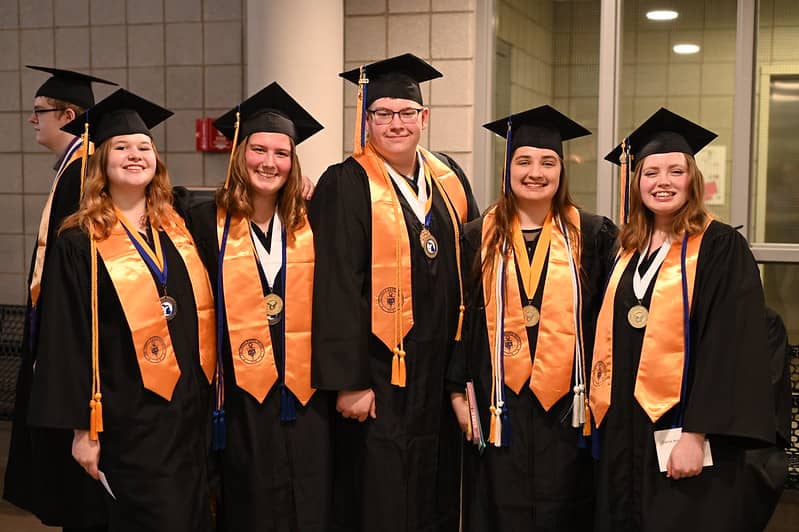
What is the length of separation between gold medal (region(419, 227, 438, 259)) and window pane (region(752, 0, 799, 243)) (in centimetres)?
219

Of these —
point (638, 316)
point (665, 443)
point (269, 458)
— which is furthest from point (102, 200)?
point (665, 443)

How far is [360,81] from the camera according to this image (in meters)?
3.43

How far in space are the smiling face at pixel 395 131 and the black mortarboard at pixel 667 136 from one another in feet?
2.61

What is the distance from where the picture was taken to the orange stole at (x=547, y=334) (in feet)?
10.5

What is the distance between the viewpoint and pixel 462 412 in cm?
333

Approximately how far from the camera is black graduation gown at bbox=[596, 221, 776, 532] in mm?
2854

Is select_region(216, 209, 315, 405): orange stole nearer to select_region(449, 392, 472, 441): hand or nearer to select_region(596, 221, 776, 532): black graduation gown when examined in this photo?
select_region(449, 392, 472, 441): hand

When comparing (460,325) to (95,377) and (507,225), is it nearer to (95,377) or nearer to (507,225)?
(507,225)

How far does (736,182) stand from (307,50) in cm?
230

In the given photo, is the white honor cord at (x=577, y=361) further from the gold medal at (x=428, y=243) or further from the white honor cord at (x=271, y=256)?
the white honor cord at (x=271, y=256)

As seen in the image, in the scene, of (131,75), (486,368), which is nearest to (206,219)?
(486,368)

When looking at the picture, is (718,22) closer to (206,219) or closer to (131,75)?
(206,219)

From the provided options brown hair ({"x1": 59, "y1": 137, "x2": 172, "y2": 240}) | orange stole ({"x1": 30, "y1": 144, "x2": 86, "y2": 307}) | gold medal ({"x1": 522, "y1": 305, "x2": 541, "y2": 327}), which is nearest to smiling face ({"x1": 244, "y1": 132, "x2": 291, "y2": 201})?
brown hair ({"x1": 59, "y1": 137, "x2": 172, "y2": 240})

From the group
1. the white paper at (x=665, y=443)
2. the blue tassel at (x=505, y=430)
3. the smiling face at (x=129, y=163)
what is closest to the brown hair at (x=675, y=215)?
the white paper at (x=665, y=443)
